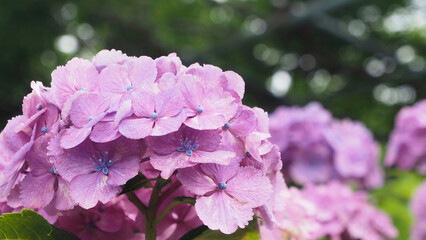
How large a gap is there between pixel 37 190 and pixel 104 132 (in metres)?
0.15

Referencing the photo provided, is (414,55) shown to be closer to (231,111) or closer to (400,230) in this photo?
(400,230)

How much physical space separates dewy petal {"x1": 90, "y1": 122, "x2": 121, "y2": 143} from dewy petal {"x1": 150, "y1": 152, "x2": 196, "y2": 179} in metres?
0.06

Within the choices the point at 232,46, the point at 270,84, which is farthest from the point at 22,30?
the point at 270,84

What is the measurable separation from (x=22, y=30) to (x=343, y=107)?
7.20m

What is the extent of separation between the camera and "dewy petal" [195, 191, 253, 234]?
0.71m

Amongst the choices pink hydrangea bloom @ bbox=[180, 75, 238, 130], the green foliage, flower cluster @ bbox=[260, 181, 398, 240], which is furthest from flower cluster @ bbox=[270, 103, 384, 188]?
pink hydrangea bloom @ bbox=[180, 75, 238, 130]

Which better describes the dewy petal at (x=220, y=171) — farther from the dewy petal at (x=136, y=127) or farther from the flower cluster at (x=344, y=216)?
the flower cluster at (x=344, y=216)

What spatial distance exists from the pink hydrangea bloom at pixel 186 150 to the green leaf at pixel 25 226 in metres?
0.19

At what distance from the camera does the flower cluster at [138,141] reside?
2.38ft

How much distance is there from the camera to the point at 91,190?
725 mm

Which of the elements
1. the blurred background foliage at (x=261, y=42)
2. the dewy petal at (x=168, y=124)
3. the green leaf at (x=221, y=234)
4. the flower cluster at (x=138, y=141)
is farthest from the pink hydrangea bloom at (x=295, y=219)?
the blurred background foliage at (x=261, y=42)

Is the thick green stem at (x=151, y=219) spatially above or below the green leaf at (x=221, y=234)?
above

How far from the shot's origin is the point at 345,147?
241 centimetres

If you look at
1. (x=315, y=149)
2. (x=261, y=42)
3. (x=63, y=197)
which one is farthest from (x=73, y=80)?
(x=261, y=42)
